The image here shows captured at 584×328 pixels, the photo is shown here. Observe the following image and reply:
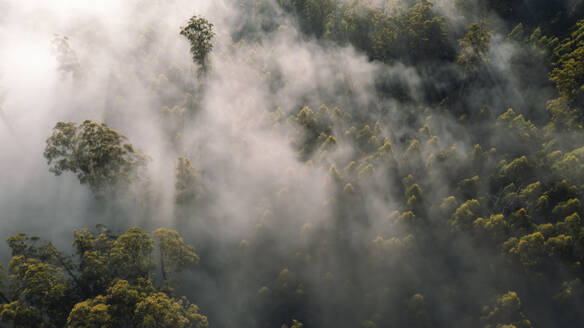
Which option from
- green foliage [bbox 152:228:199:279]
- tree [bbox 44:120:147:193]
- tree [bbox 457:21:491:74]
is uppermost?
tree [bbox 457:21:491:74]

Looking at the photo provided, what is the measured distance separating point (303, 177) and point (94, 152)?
94.8 feet

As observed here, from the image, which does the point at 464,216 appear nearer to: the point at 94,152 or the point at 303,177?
the point at 303,177

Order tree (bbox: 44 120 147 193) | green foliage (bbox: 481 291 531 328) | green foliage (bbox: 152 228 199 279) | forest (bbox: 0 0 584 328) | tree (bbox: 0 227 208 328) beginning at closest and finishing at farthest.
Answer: tree (bbox: 0 227 208 328) → green foliage (bbox: 152 228 199 279) → tree (bbox: 44 120 147 193) → forest (bbox: 0 0 584 328) → green foliage (bbox: 481 291 531 328)

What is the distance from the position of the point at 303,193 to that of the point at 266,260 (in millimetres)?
11380

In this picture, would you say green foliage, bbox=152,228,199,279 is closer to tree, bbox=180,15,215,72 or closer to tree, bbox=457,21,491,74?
tree, bbox=180,15,215,72

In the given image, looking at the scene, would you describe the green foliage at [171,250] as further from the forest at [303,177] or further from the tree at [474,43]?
the tree at [474,43]

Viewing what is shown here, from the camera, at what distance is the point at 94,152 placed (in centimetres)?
3444

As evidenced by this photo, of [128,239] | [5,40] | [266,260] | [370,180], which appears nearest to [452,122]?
[370,180]

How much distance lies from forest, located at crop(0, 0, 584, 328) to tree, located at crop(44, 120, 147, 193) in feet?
0.74

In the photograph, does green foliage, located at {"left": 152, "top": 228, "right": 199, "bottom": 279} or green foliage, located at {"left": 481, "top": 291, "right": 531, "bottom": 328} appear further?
green foliage, located at {"left": 481, "top": 291, "right": 531, "bottom": 328}

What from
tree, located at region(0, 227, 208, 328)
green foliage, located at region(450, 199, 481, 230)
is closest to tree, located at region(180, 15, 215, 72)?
tree, located at region(0, 227, 208, 328)

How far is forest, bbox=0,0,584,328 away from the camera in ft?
115

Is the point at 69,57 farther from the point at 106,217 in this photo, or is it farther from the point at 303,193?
the point at 303,193

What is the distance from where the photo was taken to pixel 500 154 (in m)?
56.8
